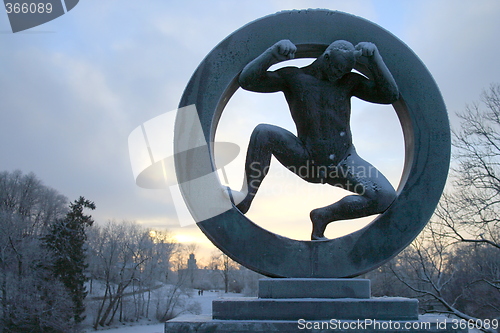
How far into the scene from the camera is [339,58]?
3854mm

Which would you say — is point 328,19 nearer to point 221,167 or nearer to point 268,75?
point 268,75

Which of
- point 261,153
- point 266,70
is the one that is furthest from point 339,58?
point 261,153

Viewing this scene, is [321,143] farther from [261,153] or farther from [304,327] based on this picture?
[304,327]

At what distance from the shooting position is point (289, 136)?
160 inches

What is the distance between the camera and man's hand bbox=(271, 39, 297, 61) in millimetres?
3791

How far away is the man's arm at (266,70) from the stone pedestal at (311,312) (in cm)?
176

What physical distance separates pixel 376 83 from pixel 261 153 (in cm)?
124

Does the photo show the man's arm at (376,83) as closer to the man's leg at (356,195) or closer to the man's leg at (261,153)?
the man's leg at (356,195)

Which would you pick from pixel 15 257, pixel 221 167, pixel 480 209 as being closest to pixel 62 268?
pixel 15 257

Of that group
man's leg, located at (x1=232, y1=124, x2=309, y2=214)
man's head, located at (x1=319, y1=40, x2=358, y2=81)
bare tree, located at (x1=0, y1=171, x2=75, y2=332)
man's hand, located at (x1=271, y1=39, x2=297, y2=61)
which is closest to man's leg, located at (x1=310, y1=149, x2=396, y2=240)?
man's leg, located at (x1=232, y1=124, x2=309, y2=214)

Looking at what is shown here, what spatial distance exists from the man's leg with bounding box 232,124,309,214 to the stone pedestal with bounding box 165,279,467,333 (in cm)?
83

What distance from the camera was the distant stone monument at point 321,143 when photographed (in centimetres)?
386

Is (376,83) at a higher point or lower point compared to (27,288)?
higher

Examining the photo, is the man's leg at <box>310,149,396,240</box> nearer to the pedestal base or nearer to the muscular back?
the muscular back
